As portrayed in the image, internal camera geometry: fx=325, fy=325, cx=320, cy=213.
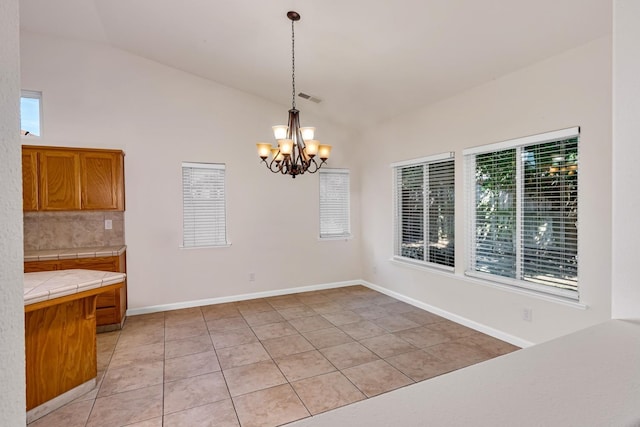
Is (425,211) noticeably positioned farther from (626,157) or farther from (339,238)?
(626,157)

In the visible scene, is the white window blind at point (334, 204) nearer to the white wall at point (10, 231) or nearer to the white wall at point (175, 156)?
the white wall at point (175, 156)

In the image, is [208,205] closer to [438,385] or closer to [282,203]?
[282,203]

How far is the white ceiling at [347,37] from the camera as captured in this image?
2.69 metres

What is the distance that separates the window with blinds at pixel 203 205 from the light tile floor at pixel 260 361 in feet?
3.46

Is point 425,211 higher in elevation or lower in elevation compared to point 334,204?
lower

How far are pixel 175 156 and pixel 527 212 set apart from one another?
4.58 meters

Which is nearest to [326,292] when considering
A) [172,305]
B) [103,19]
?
[172,305]

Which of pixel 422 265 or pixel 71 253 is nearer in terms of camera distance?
pixel 71 253

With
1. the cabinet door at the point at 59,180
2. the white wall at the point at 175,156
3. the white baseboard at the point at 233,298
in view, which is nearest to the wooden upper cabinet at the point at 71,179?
the cabinet door at the point at 59,180

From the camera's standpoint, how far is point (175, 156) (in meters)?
4.78

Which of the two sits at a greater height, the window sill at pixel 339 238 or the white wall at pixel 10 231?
the white wall at pixel 10 231

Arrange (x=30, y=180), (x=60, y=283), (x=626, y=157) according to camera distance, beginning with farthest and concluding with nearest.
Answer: (x=30, y=180) → (x=60, y=283) → (x=626, y=157)

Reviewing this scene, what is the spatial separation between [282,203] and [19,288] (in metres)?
4.94

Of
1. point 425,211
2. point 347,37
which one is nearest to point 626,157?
point 347,37
